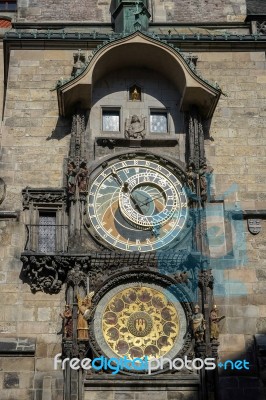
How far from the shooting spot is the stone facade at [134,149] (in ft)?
42.4

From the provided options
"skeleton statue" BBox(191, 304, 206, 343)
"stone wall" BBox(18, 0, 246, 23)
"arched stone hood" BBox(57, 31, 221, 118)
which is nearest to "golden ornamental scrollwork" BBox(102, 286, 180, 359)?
"skeleton statue" BBox(191, 304, 206, 343)

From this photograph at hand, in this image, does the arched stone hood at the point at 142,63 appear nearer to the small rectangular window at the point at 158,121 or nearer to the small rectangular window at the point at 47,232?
the small rectangular window at the point at 158,121

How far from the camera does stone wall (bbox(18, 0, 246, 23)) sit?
1775 cm

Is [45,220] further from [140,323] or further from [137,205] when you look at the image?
[140,323]

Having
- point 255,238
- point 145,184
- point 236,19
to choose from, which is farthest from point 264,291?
point 236,19

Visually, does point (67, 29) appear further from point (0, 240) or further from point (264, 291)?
point (264, 291)

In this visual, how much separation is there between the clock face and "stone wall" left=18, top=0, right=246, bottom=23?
14.8 ft

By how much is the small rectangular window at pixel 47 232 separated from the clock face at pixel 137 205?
68 cm

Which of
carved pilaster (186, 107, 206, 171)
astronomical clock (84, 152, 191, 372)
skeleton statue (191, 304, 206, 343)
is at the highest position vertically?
carved pilaster (186, 107, 206, 171)

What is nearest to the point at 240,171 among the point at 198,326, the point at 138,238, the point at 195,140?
the point at 195,140

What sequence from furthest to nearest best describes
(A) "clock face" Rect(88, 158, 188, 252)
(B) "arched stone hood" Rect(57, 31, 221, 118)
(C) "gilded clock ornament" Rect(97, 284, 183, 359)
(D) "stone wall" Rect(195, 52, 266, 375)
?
(B) "arched stone hood" Rect(57, 31, 221, 118) < (A) "clock face" Rect(88, 158, 188, 252) < (D) "stone wall" Rect(195, 52, 266, 375) < (C) "gilded clock ornament" Rect(97, 284, 183, 359)

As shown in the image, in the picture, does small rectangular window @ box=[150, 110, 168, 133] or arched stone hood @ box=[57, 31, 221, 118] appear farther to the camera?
small rectangular window @ box=[150, 110, 168, 133]

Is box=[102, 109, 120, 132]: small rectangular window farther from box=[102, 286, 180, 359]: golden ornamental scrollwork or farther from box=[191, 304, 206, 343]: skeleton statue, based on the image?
box=[191, 304, 206, 343]: skeleton statue

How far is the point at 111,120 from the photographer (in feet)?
50.0
